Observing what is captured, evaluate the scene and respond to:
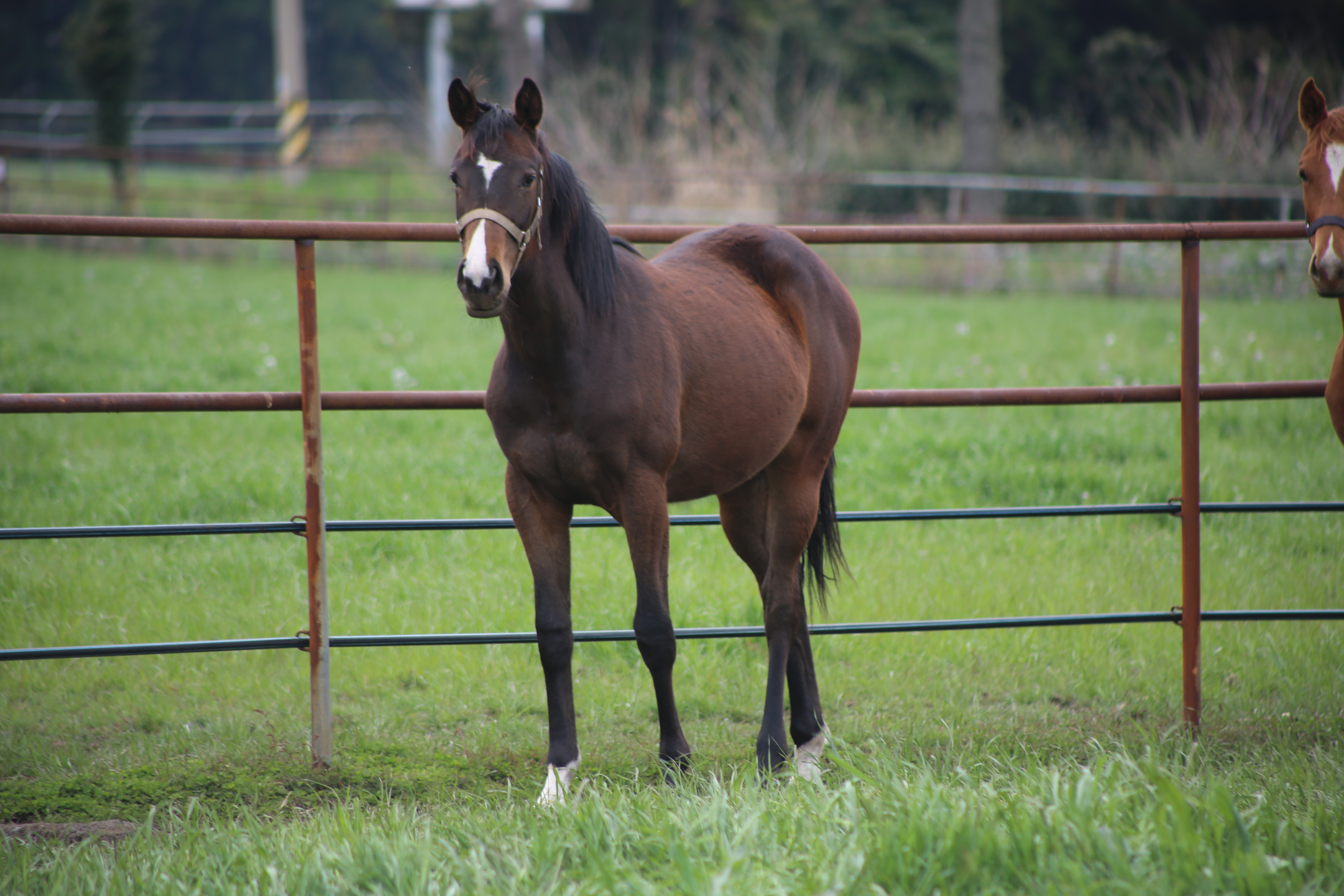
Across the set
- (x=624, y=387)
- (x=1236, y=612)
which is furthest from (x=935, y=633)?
(x=624, y=387)

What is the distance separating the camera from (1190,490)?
3295 millimetres

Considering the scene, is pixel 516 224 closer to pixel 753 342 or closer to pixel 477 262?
pixel 477 262

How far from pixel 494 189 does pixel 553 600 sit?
1.06 meters

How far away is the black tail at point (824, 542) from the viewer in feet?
10.9

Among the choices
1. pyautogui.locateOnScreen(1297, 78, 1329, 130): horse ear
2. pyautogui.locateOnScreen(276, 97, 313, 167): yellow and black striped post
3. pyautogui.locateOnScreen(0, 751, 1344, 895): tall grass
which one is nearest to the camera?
pyautogui.locateOnScreen(0, 751, 1344, 895): tall grass

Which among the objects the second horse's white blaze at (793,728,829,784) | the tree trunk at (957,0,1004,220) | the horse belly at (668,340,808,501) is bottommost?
the second horse's white blaze at (793,728,829,784)

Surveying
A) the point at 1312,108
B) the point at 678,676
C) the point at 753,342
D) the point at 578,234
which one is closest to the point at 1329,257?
the point at 1312,108

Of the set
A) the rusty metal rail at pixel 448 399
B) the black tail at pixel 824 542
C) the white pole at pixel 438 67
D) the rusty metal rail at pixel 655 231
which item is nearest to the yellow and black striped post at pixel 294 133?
the white pole at pixel 438 67

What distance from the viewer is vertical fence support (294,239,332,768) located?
115 inches

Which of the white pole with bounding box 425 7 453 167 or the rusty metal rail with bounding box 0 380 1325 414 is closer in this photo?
the rusty metal rail with bounding box 0 380 1325 414

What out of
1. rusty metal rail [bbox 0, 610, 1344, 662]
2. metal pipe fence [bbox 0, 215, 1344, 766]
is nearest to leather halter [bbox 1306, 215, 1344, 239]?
metal pipe fence [bbox 0, 215, 1344, 766]

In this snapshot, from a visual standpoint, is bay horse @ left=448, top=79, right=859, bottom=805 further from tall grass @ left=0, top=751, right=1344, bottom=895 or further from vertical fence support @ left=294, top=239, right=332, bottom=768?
vertical fence support @ left=294, top=239, right=332, bottom=768

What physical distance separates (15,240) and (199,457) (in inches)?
489

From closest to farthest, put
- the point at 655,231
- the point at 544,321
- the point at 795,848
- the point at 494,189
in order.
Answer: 1. the point at 795,848
2. the point at 494,189
3. the point at 544,321
4. the point at 655,231
